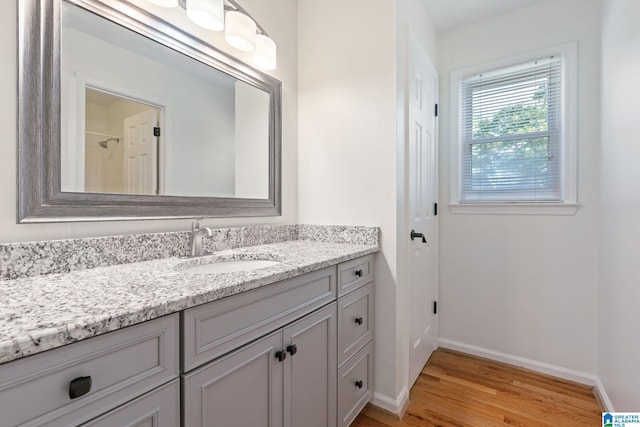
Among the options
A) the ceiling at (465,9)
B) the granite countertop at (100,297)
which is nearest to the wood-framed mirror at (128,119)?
the granite countertop at (100,297)

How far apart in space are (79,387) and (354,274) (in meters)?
1.12

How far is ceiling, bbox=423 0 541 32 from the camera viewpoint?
204 centimetres

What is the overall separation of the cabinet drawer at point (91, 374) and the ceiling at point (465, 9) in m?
2.43

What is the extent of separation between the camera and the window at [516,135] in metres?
1.98

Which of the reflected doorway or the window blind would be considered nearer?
the reflected doorway

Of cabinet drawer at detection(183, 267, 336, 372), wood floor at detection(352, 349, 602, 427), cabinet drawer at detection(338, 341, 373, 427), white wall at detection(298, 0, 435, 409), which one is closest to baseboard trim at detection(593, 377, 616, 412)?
wood floor at detection(352, 349, 602, 427)

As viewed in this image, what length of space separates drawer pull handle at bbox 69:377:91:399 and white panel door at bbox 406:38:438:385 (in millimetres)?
1577

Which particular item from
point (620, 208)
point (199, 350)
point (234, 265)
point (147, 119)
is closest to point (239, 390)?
point (199, 350)

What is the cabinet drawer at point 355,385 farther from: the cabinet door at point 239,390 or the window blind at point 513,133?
the window blind at point 513,133

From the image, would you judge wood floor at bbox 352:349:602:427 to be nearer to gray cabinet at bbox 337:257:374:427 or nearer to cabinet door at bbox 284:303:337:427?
gray cabinet at bbox 337:257:374:427

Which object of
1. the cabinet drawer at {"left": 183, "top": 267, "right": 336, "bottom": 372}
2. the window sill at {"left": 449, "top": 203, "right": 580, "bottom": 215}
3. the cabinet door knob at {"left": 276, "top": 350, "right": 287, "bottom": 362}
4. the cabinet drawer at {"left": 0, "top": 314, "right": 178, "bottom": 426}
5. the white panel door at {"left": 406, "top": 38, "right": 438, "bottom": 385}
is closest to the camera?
the cabinet drawer at {"left": 0, "top": 314, "right": 178, "bottom": 426}

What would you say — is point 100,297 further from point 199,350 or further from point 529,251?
point 529,251

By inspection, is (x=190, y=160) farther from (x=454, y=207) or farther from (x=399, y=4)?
(x=454, y=207)

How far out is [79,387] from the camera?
0.55 m
